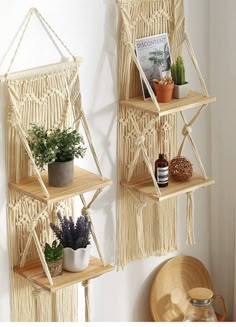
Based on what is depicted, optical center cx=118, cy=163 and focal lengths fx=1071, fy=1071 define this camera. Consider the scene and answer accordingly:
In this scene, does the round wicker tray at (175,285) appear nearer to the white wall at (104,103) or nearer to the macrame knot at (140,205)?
the white wall at (104,103)

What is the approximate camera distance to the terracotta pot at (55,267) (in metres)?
3.58

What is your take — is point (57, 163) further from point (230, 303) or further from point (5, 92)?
point (230, 303)

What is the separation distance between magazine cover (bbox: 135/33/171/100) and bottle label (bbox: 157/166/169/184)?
0.86 ft

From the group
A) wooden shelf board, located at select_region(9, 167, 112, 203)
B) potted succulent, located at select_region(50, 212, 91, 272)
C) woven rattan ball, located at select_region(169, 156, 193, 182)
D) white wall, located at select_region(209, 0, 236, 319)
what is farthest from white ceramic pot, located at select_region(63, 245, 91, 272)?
white wall, located at select_region(209, 0, 236, 319)

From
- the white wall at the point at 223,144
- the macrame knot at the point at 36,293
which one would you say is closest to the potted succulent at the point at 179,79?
the white wall at the point at 223,144

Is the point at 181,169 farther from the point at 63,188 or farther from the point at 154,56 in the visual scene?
the point at 63,188

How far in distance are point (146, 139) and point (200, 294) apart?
0.62 metres

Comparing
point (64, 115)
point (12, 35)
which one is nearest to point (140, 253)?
point (64, 115)

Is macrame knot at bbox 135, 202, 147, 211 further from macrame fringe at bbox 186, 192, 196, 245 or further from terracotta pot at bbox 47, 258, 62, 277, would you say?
terracotta pot at bbox 47, 258, 62, 277

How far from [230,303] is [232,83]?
92cm

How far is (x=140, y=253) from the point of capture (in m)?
4.06

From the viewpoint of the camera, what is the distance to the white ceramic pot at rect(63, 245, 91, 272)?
3.60m

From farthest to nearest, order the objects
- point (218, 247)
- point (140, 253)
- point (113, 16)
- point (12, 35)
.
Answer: point (218, 247) < point (140, 253) < point (113, 16) < point (12, 35)

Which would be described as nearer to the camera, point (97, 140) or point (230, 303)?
point (97, 140)
